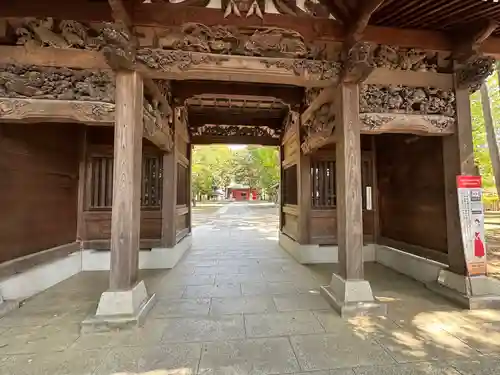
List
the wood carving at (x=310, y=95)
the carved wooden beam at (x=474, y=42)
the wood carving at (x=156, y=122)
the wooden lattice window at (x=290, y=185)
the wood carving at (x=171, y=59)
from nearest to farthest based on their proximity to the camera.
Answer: the wood carving at (x=171, y=59) → the carved wooden beam at (x=474, y=42) → the wood carving at (x=156, y=122) → the wood carving at (x=310, y=95) → the wooden lattice window at (x=290, y=185)

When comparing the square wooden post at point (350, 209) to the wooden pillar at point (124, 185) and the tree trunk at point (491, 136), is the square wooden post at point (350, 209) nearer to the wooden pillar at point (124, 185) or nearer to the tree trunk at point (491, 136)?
the wooden pillar at point (124, 185)

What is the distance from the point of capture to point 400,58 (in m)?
3.70

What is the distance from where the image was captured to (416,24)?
3.61m

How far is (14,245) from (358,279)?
4635 millimetres

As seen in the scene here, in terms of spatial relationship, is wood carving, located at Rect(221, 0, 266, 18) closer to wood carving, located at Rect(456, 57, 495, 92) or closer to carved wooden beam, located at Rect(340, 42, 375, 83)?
carved wooden beam, located at Rect(340, 42, 375, 83)

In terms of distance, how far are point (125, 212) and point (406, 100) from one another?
3.87 m

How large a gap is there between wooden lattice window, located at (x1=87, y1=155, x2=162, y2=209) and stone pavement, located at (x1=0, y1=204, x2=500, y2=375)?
1.83 metres

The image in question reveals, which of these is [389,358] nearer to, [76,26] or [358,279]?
[358,279]

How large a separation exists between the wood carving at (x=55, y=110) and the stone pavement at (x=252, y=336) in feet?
7.56

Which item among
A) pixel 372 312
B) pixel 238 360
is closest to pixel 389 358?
pixel 372 312

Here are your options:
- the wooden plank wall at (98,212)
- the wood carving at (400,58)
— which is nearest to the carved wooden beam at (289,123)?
the wood carving at (400,58)

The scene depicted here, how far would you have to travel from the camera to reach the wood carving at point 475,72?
359 cm

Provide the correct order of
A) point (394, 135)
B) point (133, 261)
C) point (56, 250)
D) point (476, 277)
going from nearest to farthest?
point (133, 261), point (476, 277), point (56, 250), point (394, 135)

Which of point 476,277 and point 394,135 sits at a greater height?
point 394,135
